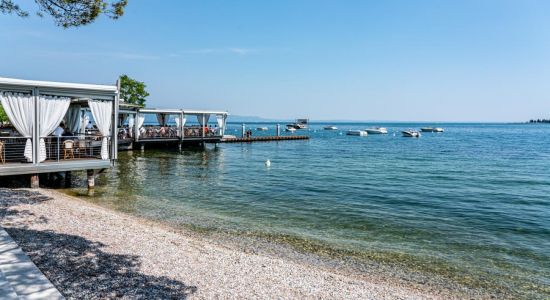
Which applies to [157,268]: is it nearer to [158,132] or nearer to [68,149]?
[68,149]

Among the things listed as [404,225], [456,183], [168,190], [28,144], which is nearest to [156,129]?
[168,190]

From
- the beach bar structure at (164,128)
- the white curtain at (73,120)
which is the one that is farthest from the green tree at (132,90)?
the white curtain at (73,120)

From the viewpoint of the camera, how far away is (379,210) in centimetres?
1440

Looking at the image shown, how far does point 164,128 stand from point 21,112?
23593mm

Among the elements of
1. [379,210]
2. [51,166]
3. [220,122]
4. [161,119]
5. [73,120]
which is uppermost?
[161,119]

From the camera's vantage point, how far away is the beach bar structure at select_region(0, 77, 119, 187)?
41.0 ft

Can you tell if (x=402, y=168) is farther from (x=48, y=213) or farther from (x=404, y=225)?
(x=48, y=213)

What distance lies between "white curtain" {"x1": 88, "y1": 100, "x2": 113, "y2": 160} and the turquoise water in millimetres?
1977

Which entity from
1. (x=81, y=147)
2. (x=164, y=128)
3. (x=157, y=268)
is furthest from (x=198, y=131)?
(x=157, y=268)

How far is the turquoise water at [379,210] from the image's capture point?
30.5ft

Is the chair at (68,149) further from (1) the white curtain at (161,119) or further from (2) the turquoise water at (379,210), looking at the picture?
(1) the white curtain at (161,119)

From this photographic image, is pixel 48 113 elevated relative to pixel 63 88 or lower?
lower

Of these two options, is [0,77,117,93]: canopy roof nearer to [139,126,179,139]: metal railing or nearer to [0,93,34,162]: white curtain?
[0,93,34,162]: white curtain

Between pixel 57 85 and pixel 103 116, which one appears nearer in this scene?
pixel 57 85
